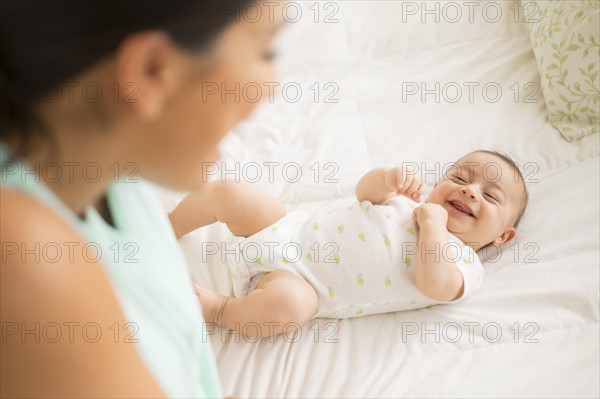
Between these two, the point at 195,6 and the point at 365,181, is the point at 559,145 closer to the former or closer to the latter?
the point at 365,181

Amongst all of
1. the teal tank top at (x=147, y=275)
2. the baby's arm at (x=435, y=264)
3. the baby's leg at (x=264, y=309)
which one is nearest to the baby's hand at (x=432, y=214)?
the baby's arm at (x=435, y=264)

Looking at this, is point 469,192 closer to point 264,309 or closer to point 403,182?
point 403,182

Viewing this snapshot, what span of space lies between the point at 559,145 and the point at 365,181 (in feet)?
1.61

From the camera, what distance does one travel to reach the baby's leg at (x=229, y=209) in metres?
1.34

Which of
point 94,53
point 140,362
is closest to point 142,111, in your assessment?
point 94,53

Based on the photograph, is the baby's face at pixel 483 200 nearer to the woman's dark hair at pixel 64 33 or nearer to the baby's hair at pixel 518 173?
the baby's hair at pixel 518 173

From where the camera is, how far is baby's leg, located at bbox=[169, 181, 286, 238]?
1.34 meters

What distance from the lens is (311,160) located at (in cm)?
153

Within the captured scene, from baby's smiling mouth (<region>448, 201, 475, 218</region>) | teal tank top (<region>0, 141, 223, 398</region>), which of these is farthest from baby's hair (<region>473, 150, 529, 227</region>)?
teal tank top (<region>0, 141, 223, 398</region>)

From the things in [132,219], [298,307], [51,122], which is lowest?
[298,307]

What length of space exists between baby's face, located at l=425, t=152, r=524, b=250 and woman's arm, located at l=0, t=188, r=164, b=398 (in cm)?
106

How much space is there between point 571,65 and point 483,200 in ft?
1.37

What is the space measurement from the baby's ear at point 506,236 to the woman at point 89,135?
3.39 feet

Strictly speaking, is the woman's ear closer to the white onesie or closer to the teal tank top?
the teal tank top
